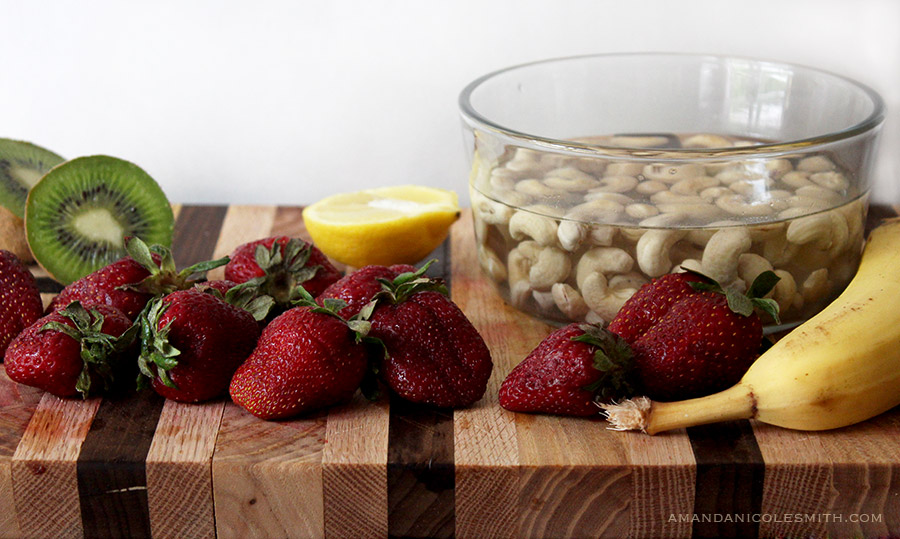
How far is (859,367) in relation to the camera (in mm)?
846

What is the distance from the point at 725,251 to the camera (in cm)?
97

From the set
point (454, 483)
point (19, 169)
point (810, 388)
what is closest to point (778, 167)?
point (810, 388)

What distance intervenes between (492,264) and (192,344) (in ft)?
1.32

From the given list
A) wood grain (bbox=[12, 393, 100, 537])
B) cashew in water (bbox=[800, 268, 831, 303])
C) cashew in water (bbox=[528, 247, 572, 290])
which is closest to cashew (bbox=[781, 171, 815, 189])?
cashew in water (bbox=[800, 268, 831, 303])

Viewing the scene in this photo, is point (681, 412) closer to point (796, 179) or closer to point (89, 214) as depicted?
point (796, 179)

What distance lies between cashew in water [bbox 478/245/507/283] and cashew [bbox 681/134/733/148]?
0.31 metres

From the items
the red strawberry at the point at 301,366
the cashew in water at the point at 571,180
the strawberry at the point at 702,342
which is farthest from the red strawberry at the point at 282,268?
the strawberry at the point at 702,342

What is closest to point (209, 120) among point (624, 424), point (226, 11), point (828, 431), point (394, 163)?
point (226, 11)

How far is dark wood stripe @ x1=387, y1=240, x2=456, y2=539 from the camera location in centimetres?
83

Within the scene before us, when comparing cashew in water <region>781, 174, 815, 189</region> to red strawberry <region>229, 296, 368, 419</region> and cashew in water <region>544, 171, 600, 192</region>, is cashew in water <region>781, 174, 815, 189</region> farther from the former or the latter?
red strawberry <region>229, 296, 368, 419</region>

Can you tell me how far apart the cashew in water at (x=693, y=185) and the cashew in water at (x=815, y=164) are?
89 mm

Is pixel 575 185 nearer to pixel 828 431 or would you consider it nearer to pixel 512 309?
pixel 512 309

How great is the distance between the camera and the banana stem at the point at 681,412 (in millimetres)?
850

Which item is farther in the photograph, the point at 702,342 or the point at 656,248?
the point at 656,248
